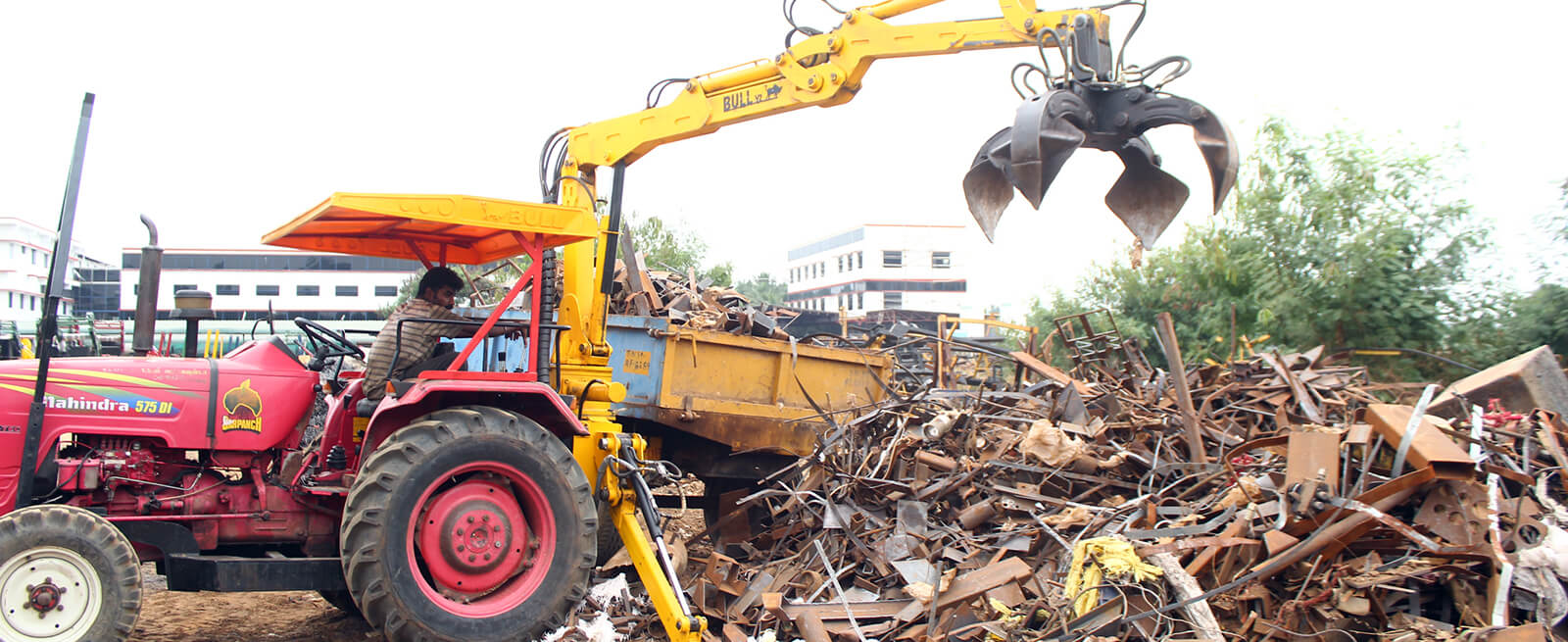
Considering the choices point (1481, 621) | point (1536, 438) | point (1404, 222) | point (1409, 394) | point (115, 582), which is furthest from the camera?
point (1404, 222)

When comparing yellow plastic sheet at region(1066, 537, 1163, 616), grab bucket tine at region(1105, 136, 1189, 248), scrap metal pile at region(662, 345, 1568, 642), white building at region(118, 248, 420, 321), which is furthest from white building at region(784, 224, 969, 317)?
yellow plastic sheet at region(1066, 537, 1163, 616)

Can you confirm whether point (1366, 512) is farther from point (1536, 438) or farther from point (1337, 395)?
point (1337, 395)

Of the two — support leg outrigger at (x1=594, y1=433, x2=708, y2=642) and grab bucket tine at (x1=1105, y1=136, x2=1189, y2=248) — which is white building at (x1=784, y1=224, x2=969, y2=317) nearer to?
grab bucket tine at (x1=1105, y1=136, x2=1189, y2=248)

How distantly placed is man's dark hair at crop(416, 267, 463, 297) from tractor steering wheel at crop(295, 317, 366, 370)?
455 millimetres

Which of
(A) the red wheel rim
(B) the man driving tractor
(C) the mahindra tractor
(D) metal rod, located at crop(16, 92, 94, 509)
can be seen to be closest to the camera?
(D) metal rod, located at crop(16, 92, 94, 509)

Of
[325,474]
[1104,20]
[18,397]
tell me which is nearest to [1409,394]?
[1104,20]

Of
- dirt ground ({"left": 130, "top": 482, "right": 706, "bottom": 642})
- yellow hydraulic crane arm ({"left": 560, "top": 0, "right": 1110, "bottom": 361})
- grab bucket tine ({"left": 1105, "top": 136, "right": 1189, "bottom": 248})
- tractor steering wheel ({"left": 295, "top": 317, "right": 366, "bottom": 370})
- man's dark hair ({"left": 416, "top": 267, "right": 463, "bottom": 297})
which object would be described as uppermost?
yellow hydraulic crane arm ({"left": 560, "top": 0, "right": 1110, "bottom": 361})

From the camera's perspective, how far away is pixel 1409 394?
8586 millimetres

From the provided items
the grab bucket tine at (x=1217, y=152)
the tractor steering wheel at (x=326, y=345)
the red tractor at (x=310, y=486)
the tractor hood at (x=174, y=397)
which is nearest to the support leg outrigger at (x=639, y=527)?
the red tractor at (x=310, y=486)

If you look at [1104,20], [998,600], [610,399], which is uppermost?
[1104,20]

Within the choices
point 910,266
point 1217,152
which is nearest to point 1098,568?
point 1217,152

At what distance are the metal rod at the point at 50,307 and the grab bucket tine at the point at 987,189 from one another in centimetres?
419

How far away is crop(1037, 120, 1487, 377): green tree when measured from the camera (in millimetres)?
12180

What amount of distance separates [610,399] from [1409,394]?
22.2 feet
